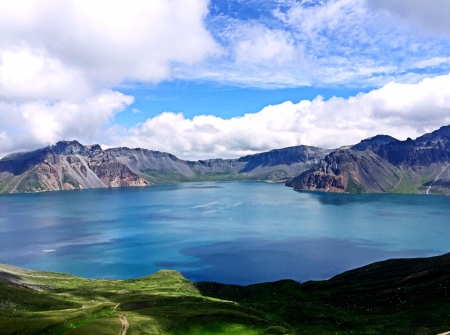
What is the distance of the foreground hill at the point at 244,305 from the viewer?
6775 cm

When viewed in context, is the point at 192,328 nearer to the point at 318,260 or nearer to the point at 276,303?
the point at 276,303

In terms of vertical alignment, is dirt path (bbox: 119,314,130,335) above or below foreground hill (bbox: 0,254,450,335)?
above

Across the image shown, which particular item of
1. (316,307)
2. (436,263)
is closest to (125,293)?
(316,307)

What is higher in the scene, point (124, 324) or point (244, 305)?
point (124, 324)

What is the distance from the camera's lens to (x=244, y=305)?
106m

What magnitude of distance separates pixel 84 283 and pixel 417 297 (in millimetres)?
112134

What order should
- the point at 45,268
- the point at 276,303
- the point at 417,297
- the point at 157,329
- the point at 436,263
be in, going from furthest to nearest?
the point at 45,268 → the point at 436,263 → the point at 276,303 → the point at 417,297 → the point at 157,329

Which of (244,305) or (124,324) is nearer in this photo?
(124,324)

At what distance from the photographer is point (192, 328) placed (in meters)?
69.6

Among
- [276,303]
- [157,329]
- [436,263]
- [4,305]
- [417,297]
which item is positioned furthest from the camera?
[436,263]

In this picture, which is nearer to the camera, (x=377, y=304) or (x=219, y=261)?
(x=377, y=304)

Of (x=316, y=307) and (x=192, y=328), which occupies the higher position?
(x=192, y=328)

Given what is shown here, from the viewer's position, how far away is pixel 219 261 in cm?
19050

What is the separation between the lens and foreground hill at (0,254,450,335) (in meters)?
67.8
